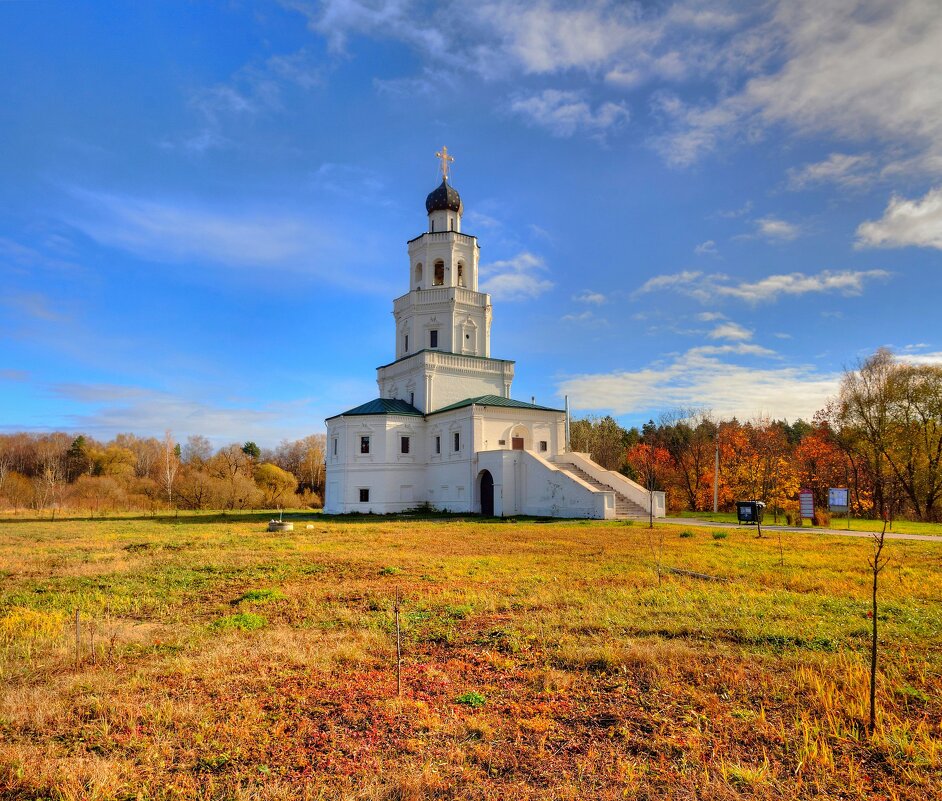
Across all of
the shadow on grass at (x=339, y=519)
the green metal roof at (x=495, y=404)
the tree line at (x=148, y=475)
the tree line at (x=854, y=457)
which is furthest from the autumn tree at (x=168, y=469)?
the tree line at (x=854, y=457)

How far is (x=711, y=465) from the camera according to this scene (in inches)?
2224

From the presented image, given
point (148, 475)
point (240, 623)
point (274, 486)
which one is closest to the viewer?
point (240, 623)

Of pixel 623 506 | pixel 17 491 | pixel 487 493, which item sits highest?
pixel 487 493

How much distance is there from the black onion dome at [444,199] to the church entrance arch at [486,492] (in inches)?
880

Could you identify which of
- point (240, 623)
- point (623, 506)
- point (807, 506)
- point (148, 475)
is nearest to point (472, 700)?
point (240, 623)

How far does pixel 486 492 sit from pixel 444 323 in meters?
14.2

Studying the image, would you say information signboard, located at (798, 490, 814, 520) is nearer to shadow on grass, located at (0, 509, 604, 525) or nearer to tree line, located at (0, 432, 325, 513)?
shadow on grass, located at (0, 509, 604, 525)

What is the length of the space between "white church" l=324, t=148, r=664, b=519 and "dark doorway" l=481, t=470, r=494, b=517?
72 mm

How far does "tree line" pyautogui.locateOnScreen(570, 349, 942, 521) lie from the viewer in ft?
139

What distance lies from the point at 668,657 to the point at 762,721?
1.87 m

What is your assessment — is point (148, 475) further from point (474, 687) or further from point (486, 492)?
point (474, 687)

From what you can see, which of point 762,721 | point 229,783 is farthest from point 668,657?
point 229,783

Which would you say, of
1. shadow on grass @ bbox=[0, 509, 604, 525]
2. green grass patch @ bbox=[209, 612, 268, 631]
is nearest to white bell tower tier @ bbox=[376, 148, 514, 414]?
shadow on grass @ bbox=[0, 509, 604, 525]

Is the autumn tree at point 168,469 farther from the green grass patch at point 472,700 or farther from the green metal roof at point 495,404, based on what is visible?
the green grass patch at point 472,700
